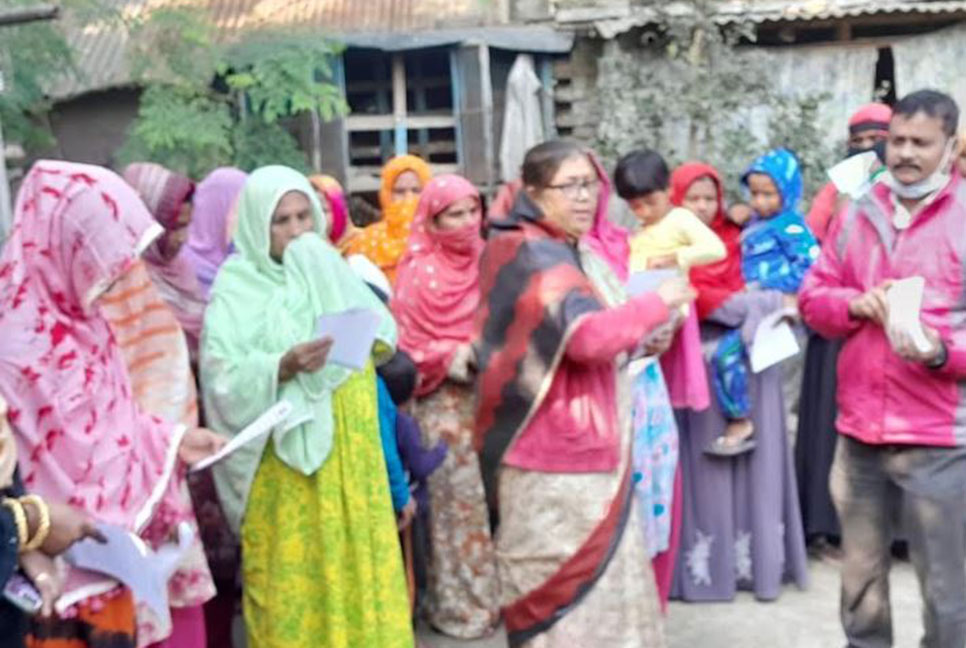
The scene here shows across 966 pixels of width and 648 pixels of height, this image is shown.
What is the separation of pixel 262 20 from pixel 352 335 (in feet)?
25.9

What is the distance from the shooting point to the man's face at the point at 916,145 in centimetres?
337

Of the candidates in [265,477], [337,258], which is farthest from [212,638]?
[337,258]

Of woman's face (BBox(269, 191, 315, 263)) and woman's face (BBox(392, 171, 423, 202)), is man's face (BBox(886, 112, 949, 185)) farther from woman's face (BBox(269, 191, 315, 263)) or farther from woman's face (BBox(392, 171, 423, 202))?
woman's face (BBox(392, 171, 423, 202))

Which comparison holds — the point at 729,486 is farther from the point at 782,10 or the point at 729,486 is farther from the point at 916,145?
the point at 782,10

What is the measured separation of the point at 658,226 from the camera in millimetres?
4516

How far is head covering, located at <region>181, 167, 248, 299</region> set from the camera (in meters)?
4.18

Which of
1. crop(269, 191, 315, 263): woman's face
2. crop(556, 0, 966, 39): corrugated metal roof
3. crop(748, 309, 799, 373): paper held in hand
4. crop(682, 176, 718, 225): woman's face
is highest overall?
crop(556, 0, 966, 39): corrugated metal roof

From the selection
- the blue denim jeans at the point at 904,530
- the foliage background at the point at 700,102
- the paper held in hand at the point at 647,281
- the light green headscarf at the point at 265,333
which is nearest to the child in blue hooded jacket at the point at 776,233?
the blue denim jeans at the point at 904,530

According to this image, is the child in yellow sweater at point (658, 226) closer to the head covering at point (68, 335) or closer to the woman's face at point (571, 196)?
the woman's face at point (571, 196)

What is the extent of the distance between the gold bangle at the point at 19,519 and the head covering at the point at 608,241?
1.89 m

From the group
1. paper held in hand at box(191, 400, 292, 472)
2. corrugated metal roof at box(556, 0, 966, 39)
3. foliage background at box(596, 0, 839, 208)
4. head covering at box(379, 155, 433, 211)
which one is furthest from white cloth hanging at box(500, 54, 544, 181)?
paper held in hand at box(191, 400, 292, 472)

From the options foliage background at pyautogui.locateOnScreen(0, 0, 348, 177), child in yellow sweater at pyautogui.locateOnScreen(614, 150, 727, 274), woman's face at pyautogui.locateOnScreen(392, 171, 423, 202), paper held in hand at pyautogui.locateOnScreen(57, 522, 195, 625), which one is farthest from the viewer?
foliage background at pyautogui.locateOnScreen(0, 0, 348, 177)

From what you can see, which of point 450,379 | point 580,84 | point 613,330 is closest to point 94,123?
point 580,84

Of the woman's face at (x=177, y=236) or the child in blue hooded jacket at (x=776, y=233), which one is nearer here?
the woman's face at (x=177, y=236)
